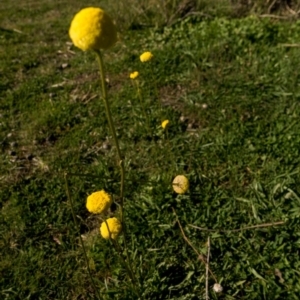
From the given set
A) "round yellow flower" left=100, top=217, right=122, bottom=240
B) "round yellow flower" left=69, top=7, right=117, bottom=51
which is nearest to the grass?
"round yellow flower" left=100, top=217, right=122, bottom=240

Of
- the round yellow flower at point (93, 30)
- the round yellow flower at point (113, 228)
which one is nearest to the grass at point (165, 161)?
the round yellow flower at point (113, 228)

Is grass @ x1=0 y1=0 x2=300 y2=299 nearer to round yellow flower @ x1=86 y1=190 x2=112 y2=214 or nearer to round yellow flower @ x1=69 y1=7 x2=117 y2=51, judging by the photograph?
round yellow flower @ x1=86 y1=190 x2=112 y2=214

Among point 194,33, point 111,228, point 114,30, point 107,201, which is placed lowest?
point 194,33

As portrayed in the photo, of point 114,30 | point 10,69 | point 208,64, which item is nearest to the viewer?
point 114,30

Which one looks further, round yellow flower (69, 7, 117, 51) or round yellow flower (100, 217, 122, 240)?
round yellow flower (100, 217, 122, 240)

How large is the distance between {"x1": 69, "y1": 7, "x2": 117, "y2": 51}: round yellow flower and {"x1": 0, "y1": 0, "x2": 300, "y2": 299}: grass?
0.70 meters

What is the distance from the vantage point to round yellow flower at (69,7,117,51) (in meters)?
1.33

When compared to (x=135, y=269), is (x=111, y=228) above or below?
above

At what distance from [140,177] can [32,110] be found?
1.42m

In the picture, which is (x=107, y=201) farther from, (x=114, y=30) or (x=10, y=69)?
(x=10, y=69)

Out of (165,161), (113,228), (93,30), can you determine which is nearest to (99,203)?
(113,228)

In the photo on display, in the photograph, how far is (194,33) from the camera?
471 cm

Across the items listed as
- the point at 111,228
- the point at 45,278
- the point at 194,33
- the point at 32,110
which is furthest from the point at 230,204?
the point at 194,33

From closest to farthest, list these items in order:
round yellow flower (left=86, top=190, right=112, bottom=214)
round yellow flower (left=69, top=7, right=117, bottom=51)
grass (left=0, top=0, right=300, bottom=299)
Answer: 1. round yellow flower (left=69, top=7, right=117, bottom=51)
2. round yellow flower (left=86, top=190, right=112, bottom=214)
3. grass (left=0, top=0, right=300, bottom=299)
